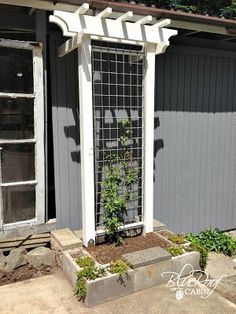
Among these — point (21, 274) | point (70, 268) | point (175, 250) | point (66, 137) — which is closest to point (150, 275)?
point (175, 250)

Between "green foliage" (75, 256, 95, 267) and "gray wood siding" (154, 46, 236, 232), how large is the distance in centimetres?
162

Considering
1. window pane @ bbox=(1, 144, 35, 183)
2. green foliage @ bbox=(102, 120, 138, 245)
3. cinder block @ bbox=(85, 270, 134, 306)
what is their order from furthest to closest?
green foliage @ bbox=(102, 120, 138, 245) < window pane @ bbox=(1, 144, 35, 183) < cinder block @ bbox=(85, 270, 134, 306)

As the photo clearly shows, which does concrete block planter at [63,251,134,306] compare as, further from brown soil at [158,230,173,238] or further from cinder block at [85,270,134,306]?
brown soil at [158,230,173,238]

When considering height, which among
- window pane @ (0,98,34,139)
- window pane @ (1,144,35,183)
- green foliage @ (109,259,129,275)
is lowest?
green foliage @ (109,259,129,275)

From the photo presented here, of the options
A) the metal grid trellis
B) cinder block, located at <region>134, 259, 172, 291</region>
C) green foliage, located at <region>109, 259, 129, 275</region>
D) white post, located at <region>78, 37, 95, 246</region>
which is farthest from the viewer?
the metal grid trellis

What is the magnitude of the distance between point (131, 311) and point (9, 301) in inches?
44.0

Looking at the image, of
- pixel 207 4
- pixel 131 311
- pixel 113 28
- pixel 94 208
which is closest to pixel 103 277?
pixel 131 311

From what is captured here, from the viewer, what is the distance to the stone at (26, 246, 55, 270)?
357cm

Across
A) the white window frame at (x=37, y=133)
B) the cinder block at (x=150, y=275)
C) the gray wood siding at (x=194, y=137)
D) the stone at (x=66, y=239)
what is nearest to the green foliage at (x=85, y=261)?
the stone at (x=66, y=239)

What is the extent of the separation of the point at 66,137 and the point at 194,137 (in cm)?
193

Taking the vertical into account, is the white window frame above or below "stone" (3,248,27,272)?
above

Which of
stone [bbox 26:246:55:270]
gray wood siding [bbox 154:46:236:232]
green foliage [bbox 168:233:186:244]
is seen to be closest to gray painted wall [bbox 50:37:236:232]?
gray wood siding [bbox 154:46:236:232]

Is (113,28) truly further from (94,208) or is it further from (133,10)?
(94,208)

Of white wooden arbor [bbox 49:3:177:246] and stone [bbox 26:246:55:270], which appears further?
stone [bbox 26:246:55:270]
